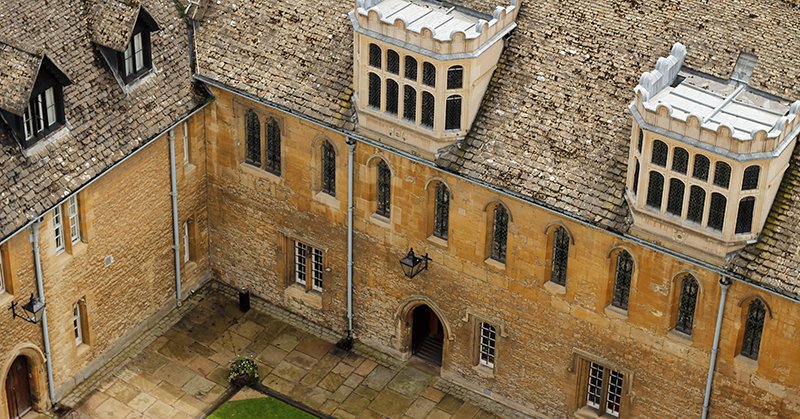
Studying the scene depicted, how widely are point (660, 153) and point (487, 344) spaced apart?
13826mm

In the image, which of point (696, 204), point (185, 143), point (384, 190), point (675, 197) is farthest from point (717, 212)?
point (185, 143)

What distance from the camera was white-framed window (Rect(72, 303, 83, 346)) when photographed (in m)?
60.4

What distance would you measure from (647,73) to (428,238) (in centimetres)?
1256

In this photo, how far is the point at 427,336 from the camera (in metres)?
64.6

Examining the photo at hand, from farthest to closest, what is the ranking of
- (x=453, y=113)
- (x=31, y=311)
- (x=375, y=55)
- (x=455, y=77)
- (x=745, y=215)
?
(x=31, y=311), (x=375, y=55), (x=453, y=113), (x=455, y=77), (x=745, y=215)

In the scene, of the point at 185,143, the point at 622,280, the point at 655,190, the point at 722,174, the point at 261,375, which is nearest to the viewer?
the point at 722,174

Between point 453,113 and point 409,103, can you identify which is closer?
point 453,113

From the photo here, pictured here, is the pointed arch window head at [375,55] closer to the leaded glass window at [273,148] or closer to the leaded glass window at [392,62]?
the leaded glass window at [392,62]

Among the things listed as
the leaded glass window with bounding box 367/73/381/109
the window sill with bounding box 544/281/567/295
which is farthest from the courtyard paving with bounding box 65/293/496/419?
the leaded glass window with bounding box 367/73/381/109

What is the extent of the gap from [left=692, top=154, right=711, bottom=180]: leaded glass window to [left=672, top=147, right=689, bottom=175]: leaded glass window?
318mm

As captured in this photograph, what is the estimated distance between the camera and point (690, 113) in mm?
50375

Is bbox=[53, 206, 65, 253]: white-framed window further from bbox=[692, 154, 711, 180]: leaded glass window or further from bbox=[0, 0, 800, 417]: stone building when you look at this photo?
bbox=[692, 154, 711, 180]: leaded glass window

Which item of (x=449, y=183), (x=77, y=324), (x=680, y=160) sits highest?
(x=680, y=160)

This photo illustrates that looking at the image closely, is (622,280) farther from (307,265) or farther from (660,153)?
(307,265)
